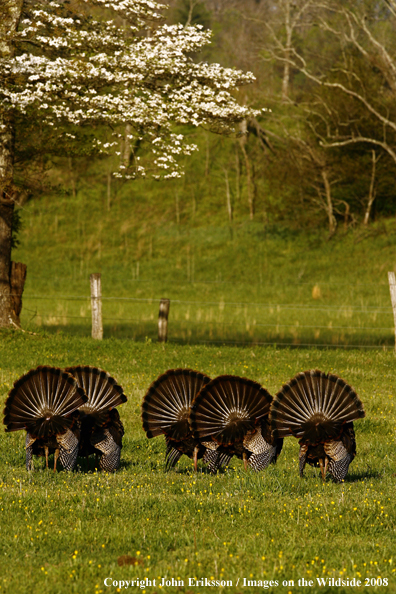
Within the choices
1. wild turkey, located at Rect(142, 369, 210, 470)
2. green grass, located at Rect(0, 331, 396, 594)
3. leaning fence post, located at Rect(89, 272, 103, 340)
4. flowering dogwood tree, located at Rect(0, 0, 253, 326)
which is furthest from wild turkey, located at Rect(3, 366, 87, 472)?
leaning fence post, located at Rect(89, 272, 103, 340)

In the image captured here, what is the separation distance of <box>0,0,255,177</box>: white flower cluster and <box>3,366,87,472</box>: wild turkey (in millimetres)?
11238

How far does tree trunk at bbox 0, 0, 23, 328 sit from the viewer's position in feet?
59.5

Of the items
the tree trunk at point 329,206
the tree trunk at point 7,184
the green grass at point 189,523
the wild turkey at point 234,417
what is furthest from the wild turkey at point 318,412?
the tree trunk at point 329,206

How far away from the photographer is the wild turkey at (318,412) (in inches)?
294

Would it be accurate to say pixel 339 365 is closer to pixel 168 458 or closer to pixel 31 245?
pixel 168 458

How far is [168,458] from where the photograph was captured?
336 inches

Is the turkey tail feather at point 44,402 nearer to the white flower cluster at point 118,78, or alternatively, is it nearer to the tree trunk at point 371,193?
the white flower cluster at point 118,78

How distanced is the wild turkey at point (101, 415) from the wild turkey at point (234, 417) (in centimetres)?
103

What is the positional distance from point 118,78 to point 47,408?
12171 mm

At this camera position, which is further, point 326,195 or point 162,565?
point 326,195

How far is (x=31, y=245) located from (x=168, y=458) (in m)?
44.4

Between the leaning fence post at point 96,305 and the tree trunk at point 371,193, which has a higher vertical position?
the tree trunk at point 371,193

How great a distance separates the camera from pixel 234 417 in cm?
782

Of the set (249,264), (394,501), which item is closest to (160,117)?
(394,501)
